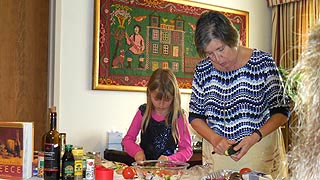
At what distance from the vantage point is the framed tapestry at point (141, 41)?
338 cm

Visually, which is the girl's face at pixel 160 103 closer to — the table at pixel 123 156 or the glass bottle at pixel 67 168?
the table at pixel 123 156

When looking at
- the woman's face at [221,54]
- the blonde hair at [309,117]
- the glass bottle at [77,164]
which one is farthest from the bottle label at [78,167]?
the blonde hair at [309,117]

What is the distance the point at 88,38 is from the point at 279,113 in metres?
1.85

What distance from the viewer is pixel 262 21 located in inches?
174

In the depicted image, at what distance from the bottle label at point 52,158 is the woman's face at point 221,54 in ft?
2.59

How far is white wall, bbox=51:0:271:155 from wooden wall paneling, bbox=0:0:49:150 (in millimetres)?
153

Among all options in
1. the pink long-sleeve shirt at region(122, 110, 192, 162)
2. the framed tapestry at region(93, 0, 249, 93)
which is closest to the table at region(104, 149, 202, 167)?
the pink long-sleeve shirt at region(122, 110, 192, 162)

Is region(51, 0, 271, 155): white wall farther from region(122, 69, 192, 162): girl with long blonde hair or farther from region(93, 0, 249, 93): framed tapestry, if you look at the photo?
region(122, 69, 192, 162): girl with long blonde hair

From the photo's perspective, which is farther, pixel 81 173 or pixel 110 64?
pixel 110 64

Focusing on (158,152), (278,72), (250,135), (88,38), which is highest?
(88,38)

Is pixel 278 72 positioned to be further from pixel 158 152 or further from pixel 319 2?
pixel 319 2

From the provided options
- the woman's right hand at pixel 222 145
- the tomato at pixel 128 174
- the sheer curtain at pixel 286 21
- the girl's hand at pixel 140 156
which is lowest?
the girl's hand at pixel 140 156

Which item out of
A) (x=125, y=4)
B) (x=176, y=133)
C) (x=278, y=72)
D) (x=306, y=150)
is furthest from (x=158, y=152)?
(x=306, y=150)

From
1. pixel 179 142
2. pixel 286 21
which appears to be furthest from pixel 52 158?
pixel 286 21
